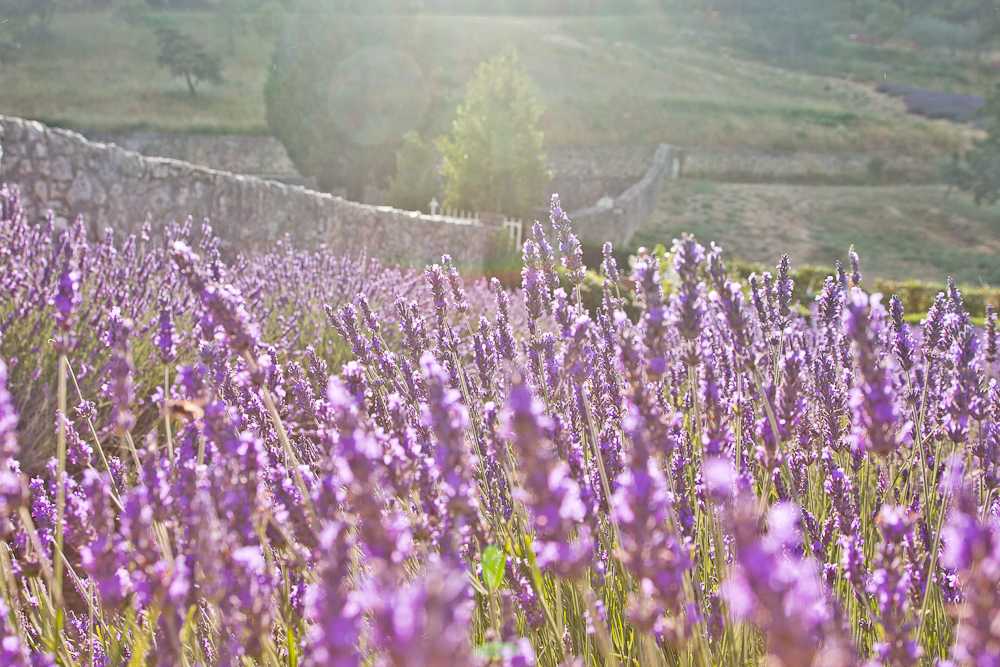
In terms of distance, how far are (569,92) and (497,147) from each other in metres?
25.3

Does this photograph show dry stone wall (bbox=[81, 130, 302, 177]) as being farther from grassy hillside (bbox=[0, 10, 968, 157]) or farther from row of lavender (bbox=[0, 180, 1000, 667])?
row of lavender (bbox=[0, 180, 1000, 667])

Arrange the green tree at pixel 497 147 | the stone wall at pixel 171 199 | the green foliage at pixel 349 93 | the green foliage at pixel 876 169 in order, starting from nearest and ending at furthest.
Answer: the stone wall at pixel 171 199 → the green tree at pixel 497 147 → the green foliage at pixel 349 93 → the green foliage at pixel 876 169

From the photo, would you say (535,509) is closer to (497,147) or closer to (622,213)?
(497,147)

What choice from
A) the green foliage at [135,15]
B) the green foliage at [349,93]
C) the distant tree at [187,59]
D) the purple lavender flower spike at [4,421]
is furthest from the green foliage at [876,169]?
the green foliage at [135,15]

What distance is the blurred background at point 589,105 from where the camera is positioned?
Result: 18.9 metres

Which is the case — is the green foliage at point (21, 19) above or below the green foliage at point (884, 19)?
below

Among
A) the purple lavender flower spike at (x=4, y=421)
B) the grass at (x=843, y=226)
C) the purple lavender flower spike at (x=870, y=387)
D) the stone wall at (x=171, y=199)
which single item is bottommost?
the grass at (x=843, y=226)

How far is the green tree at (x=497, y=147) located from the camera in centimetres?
1473

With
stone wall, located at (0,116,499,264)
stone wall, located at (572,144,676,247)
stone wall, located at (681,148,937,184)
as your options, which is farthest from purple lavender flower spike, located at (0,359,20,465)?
stone wall, located at (681,148,937,184)

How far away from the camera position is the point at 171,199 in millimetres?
7129

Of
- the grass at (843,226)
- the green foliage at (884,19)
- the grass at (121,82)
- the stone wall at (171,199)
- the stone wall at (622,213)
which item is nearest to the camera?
the stone wall at (171,199)

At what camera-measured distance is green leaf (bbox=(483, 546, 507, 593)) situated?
3.83 feet

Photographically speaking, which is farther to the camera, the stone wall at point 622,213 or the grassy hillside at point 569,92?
the grassy hillside at point 569,92

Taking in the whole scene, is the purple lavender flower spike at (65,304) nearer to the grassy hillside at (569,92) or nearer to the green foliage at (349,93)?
the green foliage at (349,93)
